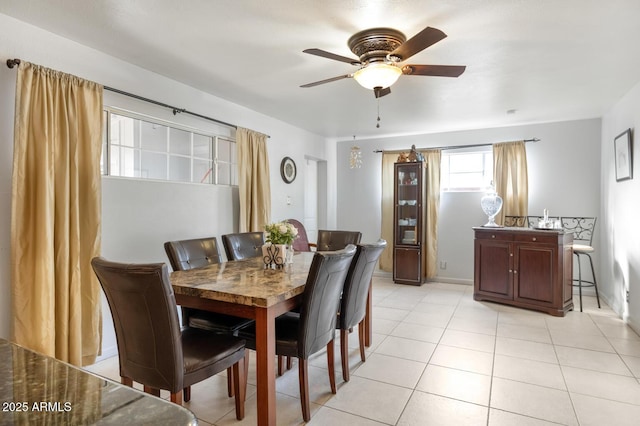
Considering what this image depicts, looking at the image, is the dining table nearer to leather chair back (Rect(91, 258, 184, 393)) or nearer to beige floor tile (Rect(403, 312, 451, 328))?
leather chair back (Rect(91, 258, 184, 393))

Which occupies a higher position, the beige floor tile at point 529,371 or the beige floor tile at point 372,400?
the beige floor tile at point 529,371

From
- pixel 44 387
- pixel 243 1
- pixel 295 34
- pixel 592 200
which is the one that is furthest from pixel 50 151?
pixel 592 200

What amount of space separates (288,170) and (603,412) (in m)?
4.06

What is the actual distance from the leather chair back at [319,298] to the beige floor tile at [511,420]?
103 cm

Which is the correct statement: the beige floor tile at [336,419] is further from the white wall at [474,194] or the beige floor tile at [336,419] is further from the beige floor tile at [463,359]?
the white wall at [474,194]

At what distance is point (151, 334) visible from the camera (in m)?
1.56

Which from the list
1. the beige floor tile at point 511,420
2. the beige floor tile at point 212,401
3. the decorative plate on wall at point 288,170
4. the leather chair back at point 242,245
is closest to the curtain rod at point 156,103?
the decorative plate on wall at point 288,170

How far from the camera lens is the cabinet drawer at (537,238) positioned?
3.86 meters

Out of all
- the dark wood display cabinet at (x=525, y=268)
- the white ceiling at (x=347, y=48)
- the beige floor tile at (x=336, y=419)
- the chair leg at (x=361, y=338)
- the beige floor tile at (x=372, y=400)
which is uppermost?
the white ceiling at (x=347, y=48)

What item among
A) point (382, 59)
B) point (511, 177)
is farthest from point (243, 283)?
point (511, 177)

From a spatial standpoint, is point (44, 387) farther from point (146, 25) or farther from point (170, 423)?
point (146, 25)

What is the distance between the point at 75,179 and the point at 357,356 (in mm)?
2475

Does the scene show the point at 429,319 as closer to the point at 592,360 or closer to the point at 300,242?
the point at 592,360

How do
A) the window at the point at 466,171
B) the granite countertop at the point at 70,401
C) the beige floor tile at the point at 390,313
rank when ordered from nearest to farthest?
the granite countertop at the point at 70,401 < the beige floor tile at the point at 390,313 < the window at the point at 466,171
